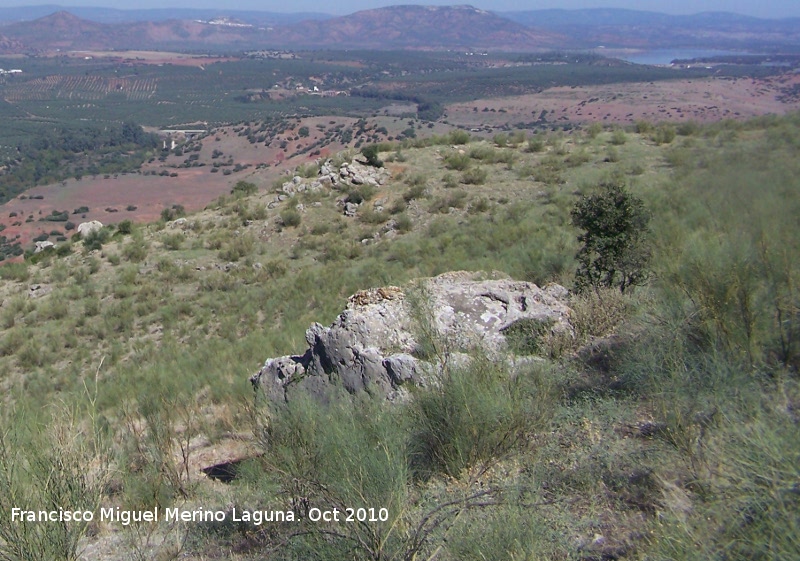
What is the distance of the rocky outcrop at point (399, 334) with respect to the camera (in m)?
5.32

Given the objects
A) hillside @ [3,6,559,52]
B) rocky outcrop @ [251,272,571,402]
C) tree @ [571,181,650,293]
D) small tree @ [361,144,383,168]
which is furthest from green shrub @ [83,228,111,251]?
hillside @ [3,6,559,52]

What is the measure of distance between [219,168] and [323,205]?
27.7 m

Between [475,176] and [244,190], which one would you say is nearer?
[475,176]

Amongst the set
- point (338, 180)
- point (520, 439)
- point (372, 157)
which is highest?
point (372, 157)

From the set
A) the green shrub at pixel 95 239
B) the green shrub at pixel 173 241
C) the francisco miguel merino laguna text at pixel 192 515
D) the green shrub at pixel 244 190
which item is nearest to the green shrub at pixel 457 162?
the green shrub at pixel 244 190

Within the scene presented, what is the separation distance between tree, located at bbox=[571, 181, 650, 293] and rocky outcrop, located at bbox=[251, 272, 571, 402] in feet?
4.36

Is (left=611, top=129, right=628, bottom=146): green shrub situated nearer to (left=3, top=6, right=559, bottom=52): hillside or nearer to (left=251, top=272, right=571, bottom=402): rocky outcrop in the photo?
(left=251, top=272, right=571, bottom=402): rocky outcrop

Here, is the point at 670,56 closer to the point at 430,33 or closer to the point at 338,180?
the point at 338,180

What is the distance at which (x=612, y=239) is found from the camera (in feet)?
27.3

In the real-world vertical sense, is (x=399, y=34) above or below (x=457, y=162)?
above

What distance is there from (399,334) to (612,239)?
3.78 metres

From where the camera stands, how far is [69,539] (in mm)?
3334

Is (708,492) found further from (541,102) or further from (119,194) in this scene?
(541,102)

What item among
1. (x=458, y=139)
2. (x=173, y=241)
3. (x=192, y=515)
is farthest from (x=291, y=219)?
(x=192, y=515)
